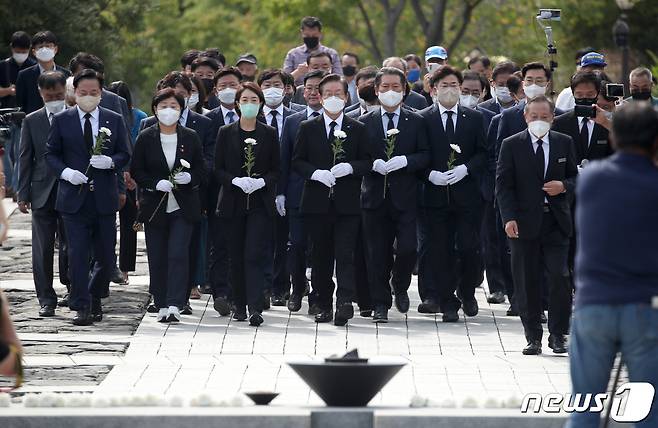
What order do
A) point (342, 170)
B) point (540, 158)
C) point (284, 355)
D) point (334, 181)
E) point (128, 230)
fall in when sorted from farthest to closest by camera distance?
point (128, 230), point (334, 181), point (342, 170), point (540, 158), point (284, 355)

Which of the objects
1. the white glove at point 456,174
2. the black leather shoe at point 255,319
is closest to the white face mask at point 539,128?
the white glove at point 456,174

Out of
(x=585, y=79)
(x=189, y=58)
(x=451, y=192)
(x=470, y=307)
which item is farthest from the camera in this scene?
(x=189, y=58)

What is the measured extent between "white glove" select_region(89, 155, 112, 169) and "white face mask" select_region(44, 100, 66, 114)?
1083 millimetres

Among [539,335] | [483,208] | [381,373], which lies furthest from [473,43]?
[381,373]

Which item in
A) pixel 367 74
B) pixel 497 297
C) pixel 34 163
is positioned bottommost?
pixel 497 297

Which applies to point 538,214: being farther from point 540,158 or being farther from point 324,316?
point 324,316

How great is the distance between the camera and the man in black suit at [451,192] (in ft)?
53.8

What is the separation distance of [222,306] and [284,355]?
2436mm

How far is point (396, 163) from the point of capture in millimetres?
16078

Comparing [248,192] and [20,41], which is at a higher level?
[248,192]

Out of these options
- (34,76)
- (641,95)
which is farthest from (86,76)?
(34,76)

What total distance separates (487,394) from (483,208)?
566 centimetres

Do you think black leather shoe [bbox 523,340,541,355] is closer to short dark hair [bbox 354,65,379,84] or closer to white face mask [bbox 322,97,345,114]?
white face mask [bbox 322,97,345,114]

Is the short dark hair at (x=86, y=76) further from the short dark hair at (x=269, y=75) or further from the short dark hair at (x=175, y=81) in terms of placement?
the short dark hair at (x=269, y=75)
